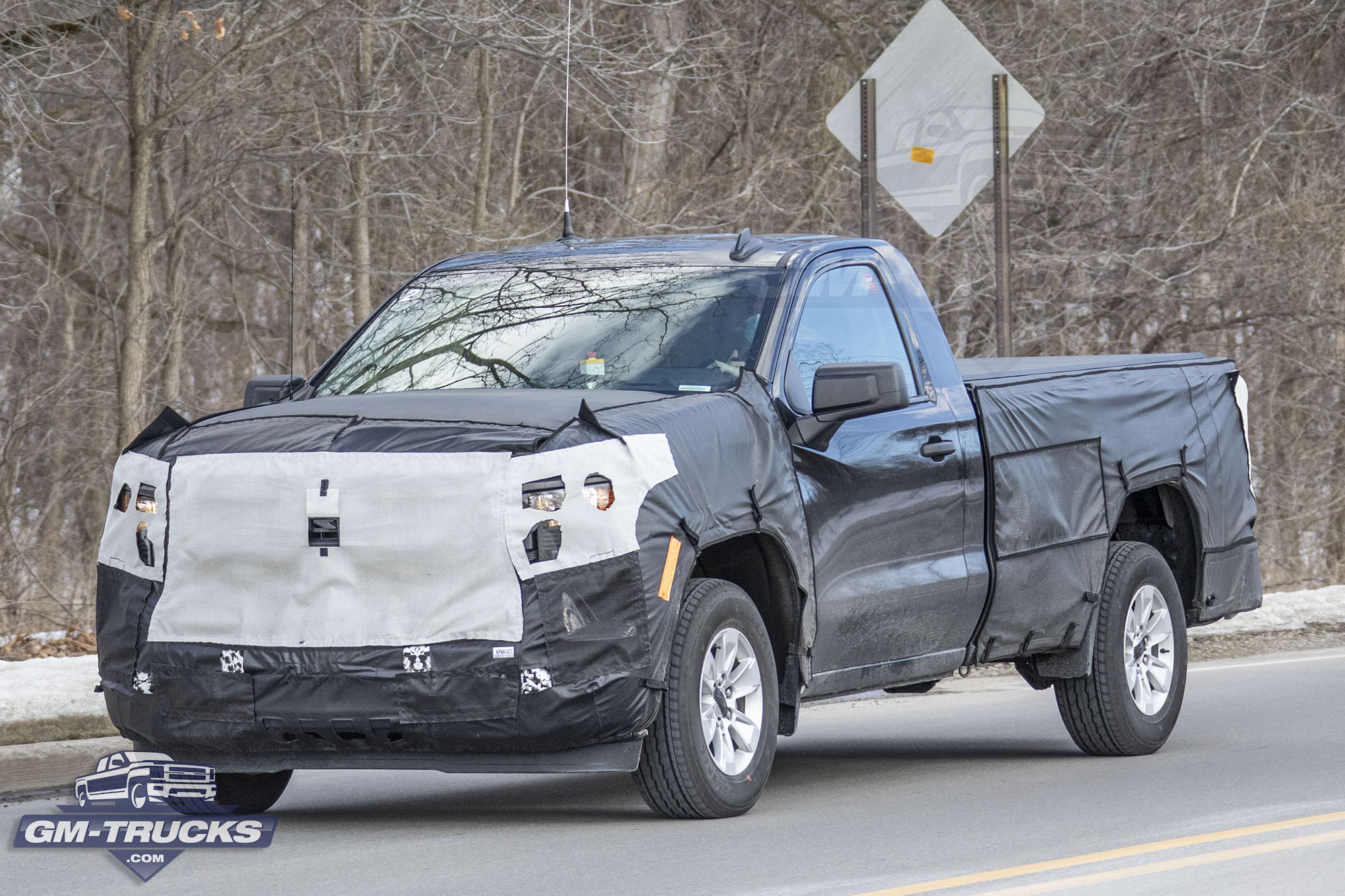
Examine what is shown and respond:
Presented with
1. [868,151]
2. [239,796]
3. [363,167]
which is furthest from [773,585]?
[363,167]

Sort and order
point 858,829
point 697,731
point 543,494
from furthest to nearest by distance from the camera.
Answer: point 858,829, point 697,731, point 543,494

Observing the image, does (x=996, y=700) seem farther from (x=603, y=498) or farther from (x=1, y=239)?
(x=1, y=239)

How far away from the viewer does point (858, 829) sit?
7.20m

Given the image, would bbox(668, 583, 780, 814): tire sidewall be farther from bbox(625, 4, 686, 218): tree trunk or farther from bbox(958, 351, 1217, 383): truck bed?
bbox(625, 4, 686, 218): tree trunk

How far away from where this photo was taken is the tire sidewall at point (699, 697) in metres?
6.85

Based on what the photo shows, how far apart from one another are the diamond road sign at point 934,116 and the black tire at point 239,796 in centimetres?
711

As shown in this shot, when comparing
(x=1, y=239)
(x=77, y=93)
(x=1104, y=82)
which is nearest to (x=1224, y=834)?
(x=77, y=93)

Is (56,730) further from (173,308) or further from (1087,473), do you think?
(173,308)

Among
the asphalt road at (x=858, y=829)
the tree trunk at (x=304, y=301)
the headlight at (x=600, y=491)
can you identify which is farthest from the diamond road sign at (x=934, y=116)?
the tree trunk at (x=304, y=301)

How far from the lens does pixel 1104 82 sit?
75.8 ft

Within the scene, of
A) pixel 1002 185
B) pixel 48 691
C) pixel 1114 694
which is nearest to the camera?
pixel 1114 694

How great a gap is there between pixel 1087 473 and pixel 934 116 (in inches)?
205

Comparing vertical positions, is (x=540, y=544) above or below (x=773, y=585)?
above

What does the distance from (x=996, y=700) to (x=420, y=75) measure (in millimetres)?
9993
